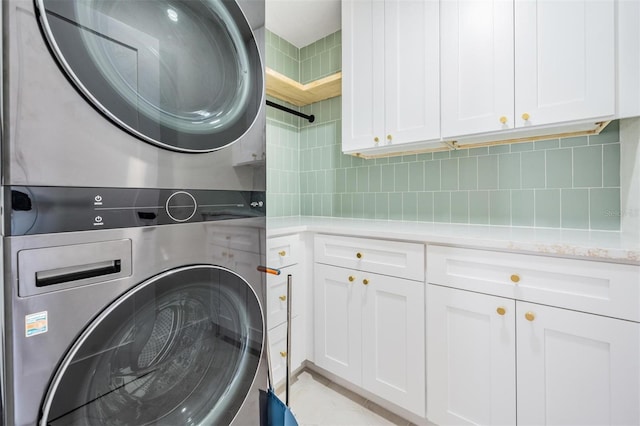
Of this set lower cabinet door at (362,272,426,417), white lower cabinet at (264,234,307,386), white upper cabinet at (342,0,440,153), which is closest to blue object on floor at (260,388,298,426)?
white lower cabinet at (264,234,307,386)

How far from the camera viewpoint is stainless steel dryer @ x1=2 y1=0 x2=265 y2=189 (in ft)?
1.50

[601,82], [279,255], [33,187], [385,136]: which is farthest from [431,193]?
[33,187]

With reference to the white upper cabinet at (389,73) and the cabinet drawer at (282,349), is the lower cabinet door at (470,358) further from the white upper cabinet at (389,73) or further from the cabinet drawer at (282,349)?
the white upper cabinet at (389,73)

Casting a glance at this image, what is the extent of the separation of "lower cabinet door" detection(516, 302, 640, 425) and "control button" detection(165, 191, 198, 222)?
1168 mm

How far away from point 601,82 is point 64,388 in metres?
1.84

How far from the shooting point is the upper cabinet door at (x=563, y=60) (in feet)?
3.48

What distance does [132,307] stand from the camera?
0.59 meters

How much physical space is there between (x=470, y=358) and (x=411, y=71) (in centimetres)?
141

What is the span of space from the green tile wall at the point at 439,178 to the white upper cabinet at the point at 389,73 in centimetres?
32

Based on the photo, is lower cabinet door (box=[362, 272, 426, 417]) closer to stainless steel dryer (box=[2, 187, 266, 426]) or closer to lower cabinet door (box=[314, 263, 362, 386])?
lower cabinet door (box=[314, 263, 362, 386])

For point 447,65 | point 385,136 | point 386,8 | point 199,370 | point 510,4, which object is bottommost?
point 199,370

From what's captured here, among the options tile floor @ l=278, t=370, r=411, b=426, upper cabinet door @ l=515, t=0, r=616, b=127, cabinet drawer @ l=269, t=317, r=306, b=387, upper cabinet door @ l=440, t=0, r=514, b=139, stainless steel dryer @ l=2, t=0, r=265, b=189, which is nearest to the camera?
stainless steel dryer @ l=2, t=0, r=265, b=189

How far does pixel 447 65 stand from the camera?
1390 mm

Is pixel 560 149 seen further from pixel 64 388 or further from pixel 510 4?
pixel 64 388
